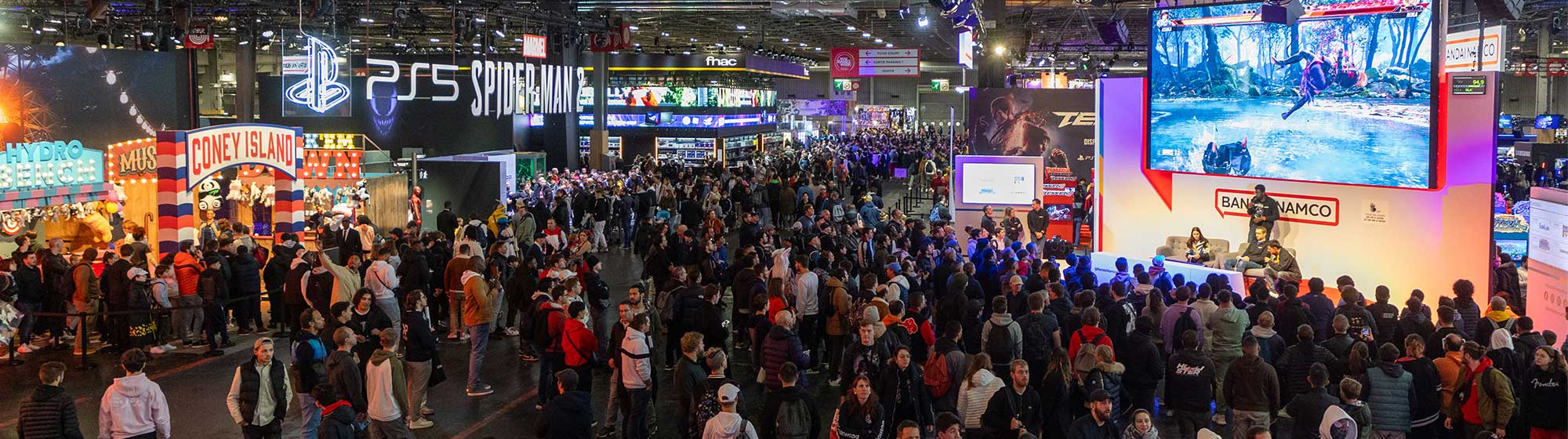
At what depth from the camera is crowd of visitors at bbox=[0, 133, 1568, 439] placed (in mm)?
7527

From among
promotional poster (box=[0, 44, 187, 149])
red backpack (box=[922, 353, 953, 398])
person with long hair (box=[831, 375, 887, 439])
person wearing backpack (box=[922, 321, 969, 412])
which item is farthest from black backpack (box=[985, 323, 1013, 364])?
promotional poster (box=[0, 44, 187, 149])

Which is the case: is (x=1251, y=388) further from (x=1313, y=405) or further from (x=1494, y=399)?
(x=1494, y=399)

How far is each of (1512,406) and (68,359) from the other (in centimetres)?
1236

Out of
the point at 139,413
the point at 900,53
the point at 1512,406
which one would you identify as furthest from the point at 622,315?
the point at 900,53

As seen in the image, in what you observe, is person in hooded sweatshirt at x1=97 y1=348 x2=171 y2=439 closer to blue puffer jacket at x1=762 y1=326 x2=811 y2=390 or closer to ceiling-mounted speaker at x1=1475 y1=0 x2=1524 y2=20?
blue puffer jacket at x1=762 y1=326 x2=811 y2=390

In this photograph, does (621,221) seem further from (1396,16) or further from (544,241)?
(1396,16)

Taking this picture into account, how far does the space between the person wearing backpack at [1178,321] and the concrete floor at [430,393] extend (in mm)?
654

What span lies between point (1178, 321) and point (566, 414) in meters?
4.87

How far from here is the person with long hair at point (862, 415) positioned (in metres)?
7.24

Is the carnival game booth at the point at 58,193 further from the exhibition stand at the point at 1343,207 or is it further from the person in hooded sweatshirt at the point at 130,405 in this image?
the exhibition stand at the point at 1343,207

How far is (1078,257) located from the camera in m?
12.4

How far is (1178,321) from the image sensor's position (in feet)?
31.6

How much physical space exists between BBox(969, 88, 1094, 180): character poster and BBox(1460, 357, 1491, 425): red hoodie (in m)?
16.5

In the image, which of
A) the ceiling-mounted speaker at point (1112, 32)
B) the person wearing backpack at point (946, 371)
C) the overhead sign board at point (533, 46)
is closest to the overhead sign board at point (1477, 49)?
the ceiling-mounted speaker at point (1112, 32)
